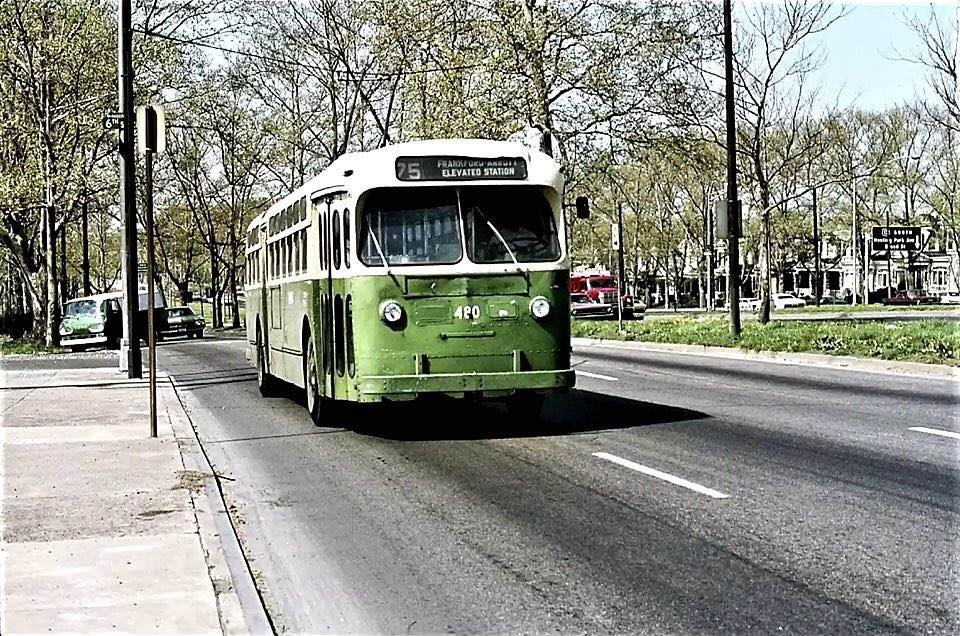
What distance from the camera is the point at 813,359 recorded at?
1031 inches

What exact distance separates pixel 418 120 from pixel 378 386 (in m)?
27.4

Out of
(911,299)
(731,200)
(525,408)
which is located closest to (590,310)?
(731,200)

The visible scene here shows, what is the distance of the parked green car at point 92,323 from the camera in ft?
150

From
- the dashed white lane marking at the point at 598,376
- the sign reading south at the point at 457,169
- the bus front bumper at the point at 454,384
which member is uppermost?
the sign reading south at the point at 457,169

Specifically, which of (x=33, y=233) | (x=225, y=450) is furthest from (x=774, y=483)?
(x=33, y=233)

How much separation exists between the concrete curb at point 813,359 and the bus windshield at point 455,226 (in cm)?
998

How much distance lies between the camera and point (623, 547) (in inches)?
337

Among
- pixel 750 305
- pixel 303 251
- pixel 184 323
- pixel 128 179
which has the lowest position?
pixel 750 305

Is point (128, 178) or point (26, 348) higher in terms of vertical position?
point (128, 178)

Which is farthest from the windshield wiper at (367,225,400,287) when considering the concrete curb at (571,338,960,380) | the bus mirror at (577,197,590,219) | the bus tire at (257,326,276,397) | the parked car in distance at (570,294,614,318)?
the parked car in distance at (570,294,614,318)

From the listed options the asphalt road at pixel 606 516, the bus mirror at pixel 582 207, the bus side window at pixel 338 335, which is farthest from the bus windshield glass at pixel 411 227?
the asphalt road at pixel 606 516

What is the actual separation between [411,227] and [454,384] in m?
1.76

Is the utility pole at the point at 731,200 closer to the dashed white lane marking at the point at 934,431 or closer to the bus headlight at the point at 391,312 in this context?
the dashed white lane marking at the point at 934,431

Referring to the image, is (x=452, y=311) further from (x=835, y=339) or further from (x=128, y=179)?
(x=835, y=339)
